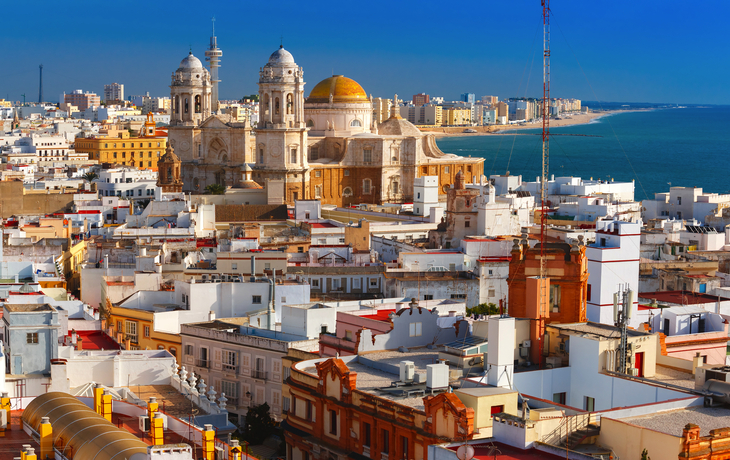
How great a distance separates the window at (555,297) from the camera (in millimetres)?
18219

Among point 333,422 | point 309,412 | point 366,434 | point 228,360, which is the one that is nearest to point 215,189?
point 228,360

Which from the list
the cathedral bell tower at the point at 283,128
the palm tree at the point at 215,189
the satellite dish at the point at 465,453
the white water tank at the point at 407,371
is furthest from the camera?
the cathedral bell tower at the point at 283,128

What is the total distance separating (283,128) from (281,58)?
301 cm

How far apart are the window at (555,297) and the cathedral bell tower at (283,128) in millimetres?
33674

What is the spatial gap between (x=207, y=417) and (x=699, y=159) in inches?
4809

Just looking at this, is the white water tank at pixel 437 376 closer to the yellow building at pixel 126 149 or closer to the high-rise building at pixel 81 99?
the yellow building at pixel 126 149

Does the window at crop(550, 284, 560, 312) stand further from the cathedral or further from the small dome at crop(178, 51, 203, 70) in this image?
the small dome at crop(178, 51, 203, 70)

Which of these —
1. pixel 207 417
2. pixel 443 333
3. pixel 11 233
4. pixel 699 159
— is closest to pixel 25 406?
pixel 207 417

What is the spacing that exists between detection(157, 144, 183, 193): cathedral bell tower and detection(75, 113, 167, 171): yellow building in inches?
1109

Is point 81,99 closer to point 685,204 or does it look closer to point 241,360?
point 685,204

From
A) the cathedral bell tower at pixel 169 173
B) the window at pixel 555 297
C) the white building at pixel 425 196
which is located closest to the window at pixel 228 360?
the window at pixel 555 297

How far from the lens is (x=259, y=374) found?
20484mm

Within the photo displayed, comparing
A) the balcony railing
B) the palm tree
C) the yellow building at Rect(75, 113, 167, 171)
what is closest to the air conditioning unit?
the balcony railing

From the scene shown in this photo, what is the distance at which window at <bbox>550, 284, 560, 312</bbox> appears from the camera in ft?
59.8
